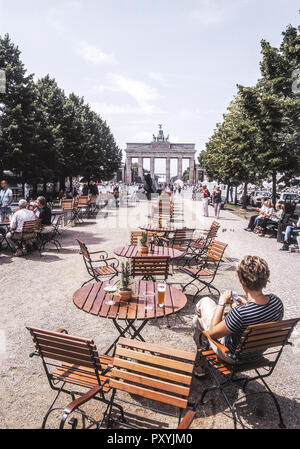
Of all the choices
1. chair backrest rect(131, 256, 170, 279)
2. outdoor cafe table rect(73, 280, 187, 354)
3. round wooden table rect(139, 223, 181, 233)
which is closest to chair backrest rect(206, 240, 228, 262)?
chair backrest rect(131, 256, 170, 279)

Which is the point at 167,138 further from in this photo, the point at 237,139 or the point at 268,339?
the point at 268,339

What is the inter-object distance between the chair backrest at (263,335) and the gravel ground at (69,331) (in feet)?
2.66

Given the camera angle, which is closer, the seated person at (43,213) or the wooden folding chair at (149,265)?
the wooden folding chair at (149,265)

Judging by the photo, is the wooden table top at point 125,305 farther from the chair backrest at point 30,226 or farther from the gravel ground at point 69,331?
the chair backrest at point 30,226

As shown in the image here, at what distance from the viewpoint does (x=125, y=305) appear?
3828mm

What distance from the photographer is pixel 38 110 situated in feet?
75.8

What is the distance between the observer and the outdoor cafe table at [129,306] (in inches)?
141

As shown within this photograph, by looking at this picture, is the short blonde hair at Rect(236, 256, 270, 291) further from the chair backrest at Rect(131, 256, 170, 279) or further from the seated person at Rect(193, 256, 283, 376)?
the chair backrest at Rect(131, 256, 170, 279)

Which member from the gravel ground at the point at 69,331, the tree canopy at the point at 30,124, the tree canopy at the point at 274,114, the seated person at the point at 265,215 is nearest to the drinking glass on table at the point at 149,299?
the gravel ground at the point at 69,331

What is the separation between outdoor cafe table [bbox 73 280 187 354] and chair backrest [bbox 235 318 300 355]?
1.00 m

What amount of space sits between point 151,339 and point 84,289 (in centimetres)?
127

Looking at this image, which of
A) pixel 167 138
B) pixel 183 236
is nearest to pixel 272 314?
pixel 183 236

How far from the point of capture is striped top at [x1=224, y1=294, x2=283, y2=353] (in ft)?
9.79
